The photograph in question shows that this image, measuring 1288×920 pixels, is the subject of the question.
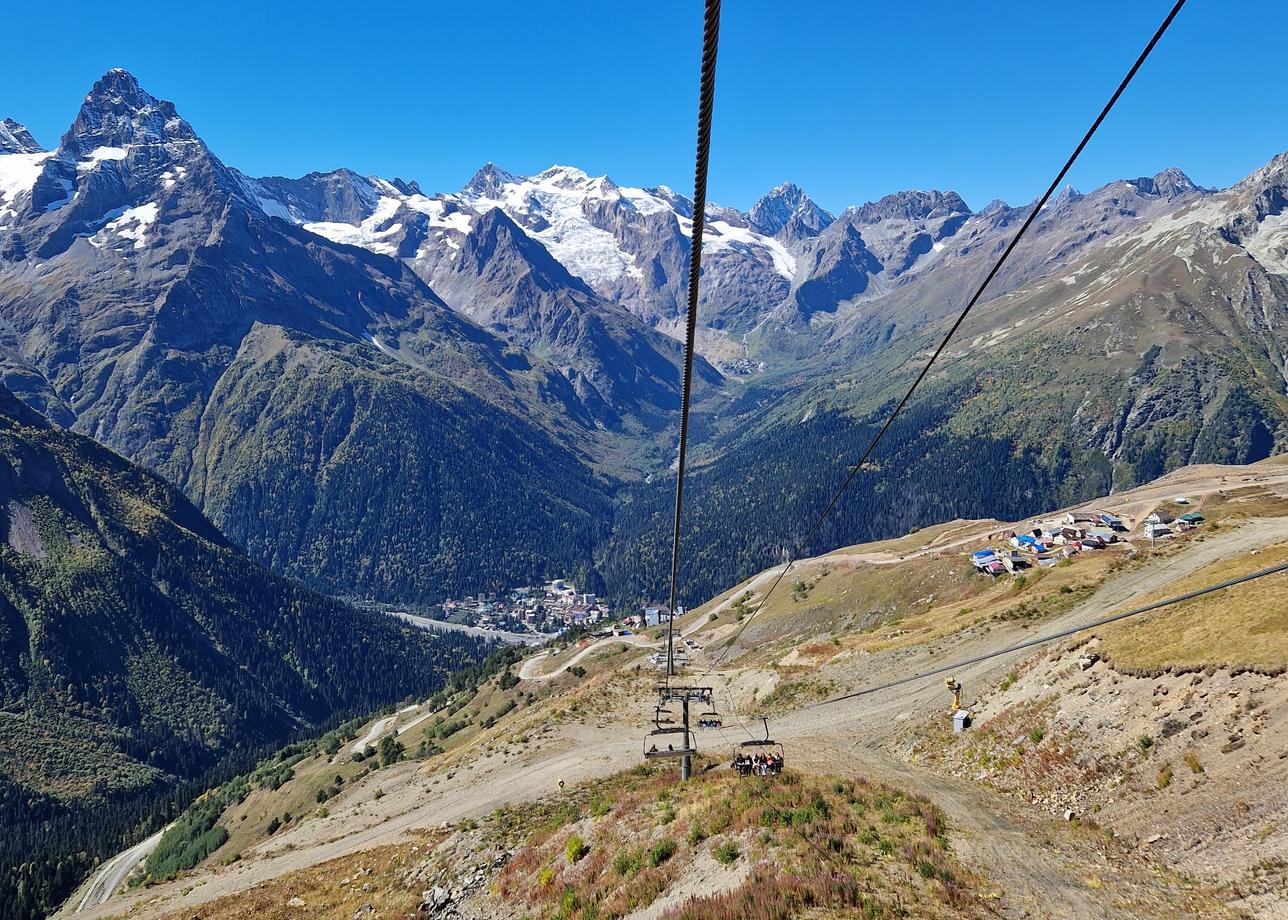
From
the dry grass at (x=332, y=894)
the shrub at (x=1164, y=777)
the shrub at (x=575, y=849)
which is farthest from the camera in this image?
the dry grass at (x=332, y=894)

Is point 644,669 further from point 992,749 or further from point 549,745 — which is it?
point 992,749

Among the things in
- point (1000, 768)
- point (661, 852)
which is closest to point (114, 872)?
point (661, 852)

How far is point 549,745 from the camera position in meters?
66.7

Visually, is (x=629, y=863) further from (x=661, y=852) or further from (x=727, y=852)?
(x=727, y=852)

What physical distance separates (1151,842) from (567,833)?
25226 mm

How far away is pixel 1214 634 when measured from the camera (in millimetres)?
34812

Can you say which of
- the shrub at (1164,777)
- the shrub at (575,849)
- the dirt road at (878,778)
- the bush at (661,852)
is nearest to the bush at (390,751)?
the dirt road at (878,778)

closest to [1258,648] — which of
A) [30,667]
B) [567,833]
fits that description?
[567,833]

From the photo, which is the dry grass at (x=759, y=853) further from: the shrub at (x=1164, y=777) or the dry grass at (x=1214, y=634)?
the dry grass at (x=1214, y=634)

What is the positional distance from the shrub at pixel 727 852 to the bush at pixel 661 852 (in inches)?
90.0

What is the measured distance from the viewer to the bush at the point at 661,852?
2808 cm

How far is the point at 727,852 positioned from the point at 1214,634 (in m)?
Result: 27.4

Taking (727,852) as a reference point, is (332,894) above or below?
below

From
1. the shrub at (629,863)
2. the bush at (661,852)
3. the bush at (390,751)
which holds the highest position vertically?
the bush at (661,852)
